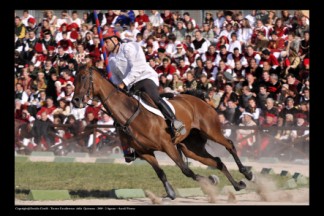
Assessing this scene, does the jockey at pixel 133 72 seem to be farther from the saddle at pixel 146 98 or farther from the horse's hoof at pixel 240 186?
the horse's hoof at pixel 240 186

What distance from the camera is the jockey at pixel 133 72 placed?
1427 centimetres

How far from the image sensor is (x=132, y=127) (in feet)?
46.0

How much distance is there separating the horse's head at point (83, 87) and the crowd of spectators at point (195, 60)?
23.6 ft

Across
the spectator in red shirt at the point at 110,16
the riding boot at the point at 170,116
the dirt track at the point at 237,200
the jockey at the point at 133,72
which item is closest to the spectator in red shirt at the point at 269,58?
the spectator in red shirt at the point at 110,16

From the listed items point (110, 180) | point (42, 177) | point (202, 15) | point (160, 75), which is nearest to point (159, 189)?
point (110, 180)

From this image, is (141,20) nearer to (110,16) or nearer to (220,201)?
(110,16)

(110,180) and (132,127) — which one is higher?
(132,127)

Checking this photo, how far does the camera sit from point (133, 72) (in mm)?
14266

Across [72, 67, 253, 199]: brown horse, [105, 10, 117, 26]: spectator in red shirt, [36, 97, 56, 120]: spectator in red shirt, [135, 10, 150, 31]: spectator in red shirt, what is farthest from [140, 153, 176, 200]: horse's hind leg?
[105, 10, 117, 26]: spectator in red shirt

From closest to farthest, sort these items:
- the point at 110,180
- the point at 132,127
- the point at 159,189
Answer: the point at 132,127 → the point at 159,189 → the point at 110,180

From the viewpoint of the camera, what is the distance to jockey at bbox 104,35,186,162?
562 inches

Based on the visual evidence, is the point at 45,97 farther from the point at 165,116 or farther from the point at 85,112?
the point at 165,116

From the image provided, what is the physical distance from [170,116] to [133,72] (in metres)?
1.05

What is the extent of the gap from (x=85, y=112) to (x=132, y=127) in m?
8.65
